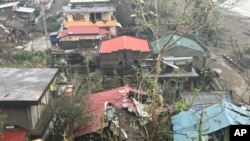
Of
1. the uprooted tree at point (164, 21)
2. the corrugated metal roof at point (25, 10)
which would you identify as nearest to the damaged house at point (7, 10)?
the corrugated metal roof at point (25, 10)

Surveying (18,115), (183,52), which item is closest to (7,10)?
(183,52)

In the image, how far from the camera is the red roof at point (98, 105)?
1619 cm

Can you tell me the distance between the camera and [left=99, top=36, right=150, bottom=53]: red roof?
27.6 m

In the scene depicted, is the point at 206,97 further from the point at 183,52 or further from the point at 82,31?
the point at 82,31

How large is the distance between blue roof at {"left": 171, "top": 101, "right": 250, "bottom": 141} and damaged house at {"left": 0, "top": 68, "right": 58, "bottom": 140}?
250 inches

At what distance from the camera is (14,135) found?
1475cm

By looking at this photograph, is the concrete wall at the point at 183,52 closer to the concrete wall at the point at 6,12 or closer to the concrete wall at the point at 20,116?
the concrete wall at the point at 20,116

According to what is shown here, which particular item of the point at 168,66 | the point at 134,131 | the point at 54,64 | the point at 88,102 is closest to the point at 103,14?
the point at 54,64

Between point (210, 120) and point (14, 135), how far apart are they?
8973 mm

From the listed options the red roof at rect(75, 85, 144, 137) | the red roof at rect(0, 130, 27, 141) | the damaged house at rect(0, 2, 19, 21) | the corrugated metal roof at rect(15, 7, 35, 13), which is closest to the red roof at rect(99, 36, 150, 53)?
the red roof at rect(75, 85, 144, 137)

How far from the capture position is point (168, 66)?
1011 inches

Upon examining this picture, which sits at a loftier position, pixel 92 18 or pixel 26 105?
pixel 26 105

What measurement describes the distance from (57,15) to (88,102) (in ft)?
101

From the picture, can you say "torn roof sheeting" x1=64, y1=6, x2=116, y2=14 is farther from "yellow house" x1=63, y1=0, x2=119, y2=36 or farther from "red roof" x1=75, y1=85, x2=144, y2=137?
"red roof" x1=75, y1=85, x2=144, y2=137
